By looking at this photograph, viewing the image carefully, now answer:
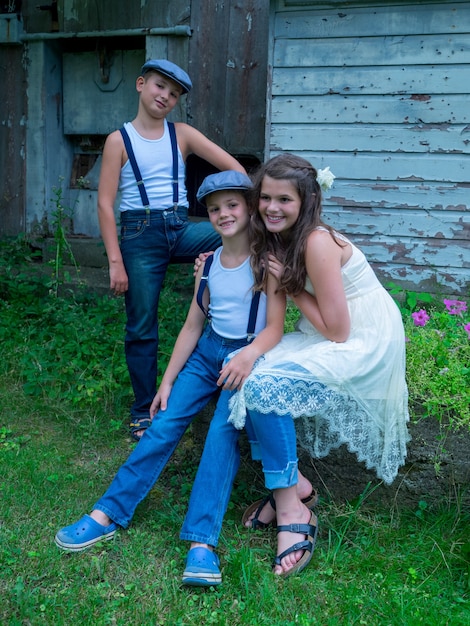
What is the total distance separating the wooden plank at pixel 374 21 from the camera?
12.9 ft

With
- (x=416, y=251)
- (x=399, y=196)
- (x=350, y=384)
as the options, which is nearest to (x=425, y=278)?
(x=416, y=251)

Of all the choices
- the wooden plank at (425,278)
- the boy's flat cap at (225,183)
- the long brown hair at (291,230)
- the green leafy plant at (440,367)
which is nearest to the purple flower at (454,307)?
the green leafy plant at (440,367)

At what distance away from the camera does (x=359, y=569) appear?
2328 millimetres

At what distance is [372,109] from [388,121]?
0.14m

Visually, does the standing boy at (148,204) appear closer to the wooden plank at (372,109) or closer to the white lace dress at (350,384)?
the white lace dress at (350,384)

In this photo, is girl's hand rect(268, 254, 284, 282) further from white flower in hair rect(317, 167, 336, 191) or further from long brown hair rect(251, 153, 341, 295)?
white flower in hair rect(317, 167, 336, 191)

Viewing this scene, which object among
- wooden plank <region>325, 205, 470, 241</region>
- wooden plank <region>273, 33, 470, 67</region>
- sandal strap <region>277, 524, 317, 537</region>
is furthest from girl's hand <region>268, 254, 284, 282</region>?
wooden plank <region>273, 33, 470, 67</region>

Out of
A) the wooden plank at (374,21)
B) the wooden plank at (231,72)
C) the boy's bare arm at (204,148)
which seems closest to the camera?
the boy's bare arm at (204,148)

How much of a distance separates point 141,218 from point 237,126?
7.34ft

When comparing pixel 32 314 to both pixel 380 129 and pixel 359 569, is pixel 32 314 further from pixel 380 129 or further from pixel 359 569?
pixel 359 569

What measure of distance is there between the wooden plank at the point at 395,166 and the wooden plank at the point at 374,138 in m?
0.04

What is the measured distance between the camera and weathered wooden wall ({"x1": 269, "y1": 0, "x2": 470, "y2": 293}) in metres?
4.01

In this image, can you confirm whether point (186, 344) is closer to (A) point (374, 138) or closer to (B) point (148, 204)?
(B) point (148, 204)

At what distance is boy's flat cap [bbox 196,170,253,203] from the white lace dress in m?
0.49
